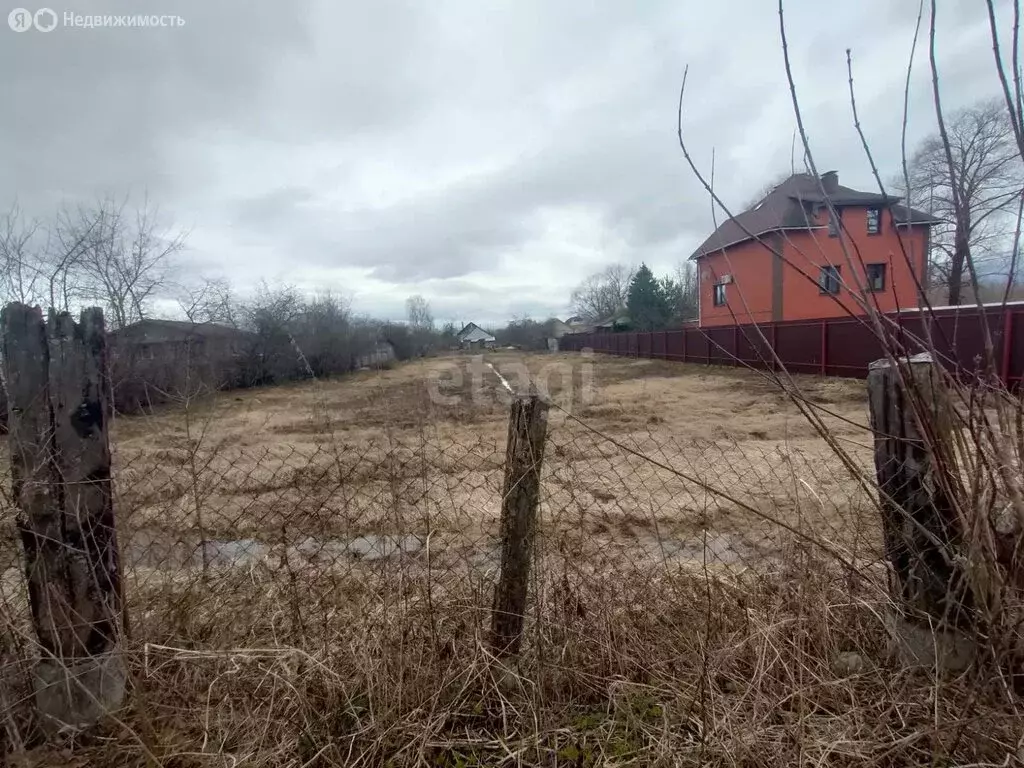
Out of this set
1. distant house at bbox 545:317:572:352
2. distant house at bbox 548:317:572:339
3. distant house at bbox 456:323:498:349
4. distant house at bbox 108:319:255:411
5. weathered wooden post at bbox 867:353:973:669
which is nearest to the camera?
weathered wooden post at bbox 867:353:973:669

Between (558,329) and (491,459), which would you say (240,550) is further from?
(558,329)

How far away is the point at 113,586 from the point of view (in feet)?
Result: 5.82

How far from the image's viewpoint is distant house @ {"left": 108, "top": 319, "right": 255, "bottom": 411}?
3.81m

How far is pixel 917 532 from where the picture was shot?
184 centimetres

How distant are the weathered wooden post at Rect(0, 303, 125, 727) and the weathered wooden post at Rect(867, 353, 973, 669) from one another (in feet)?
8.73

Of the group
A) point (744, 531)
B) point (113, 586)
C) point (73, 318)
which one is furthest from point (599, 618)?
point (744, 531)

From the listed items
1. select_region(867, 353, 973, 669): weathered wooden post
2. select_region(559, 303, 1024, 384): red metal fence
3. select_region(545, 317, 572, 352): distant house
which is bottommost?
select_region(867, 353, 973, 669): weathered wooden post

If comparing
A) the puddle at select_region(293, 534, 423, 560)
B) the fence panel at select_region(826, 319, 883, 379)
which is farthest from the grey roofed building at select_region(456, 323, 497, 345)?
the puddle at select_region(293, 534, 423, 560)

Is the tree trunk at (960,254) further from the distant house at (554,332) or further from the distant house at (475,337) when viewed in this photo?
the distant house at (475,337)

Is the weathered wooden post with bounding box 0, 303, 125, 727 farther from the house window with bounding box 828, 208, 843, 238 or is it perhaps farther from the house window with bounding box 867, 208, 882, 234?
the house window with bounding box 867, 208, 882, 234

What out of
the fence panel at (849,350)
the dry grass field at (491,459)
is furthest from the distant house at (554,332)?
the fence panel at (849,350)

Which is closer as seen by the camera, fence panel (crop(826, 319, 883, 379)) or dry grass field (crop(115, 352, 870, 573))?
dry grass field (crop(115, 352, 870, 573))

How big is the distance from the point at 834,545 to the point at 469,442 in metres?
6.90

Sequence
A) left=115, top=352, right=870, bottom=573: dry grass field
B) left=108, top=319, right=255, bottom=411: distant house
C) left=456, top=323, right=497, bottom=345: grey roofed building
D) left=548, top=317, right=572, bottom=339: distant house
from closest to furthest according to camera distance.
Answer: left=115, top=352, right=870, bottom=573: dry grass field < left=108, top=319, right=255, bottom=411: distant house < left=548, top=317, right=572, bottom=339: distant house < left=456, top=323, right=497, bottom=345: grey roofed building
